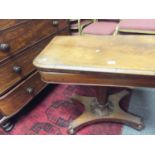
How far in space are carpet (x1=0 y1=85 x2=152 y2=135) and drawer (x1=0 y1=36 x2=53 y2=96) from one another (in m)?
0.38

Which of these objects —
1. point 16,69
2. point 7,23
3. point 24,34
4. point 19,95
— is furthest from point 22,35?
point 19,95

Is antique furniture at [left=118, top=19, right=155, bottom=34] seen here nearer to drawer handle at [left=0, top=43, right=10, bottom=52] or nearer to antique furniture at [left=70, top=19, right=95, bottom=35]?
antique furniture at [left=70, top=19, right=95, bottom=35]

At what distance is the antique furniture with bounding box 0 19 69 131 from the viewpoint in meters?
1.28

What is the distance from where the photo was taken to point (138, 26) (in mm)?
1746

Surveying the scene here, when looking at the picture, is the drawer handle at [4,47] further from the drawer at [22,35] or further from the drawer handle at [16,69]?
the drawer handle at [16,69]

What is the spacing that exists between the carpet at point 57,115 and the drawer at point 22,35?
589mm

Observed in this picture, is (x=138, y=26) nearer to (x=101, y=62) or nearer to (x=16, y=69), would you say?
(x=101, y=62)

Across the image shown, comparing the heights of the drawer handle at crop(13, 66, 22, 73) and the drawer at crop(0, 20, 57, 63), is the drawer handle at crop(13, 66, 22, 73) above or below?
below

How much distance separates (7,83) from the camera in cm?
134

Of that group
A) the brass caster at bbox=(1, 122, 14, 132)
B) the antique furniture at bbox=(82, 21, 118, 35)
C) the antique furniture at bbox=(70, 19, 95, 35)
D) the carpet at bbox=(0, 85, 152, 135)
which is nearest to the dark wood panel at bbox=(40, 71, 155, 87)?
the carpet at bbox=(0, 85, 152, 135)

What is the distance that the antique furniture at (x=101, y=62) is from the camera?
94cm

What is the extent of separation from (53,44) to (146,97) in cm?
99

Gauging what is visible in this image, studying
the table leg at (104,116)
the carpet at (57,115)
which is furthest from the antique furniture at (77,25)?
the table leg at (104,116)

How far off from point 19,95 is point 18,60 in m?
0.27
